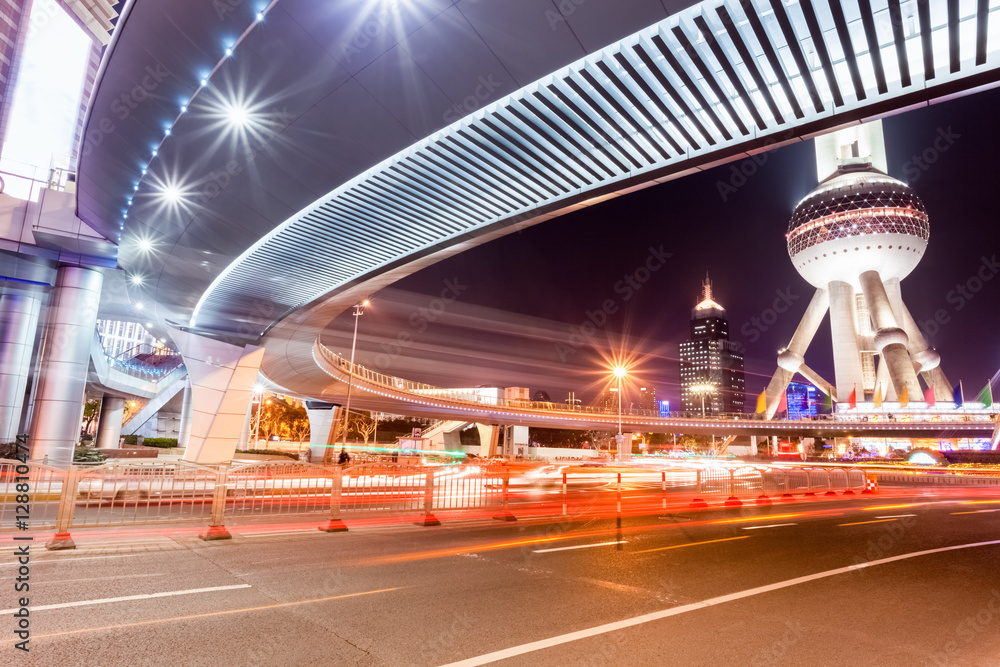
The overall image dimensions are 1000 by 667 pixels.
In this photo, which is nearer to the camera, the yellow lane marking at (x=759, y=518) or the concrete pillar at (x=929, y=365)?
the yellow lane marking at (x=759, y=518)

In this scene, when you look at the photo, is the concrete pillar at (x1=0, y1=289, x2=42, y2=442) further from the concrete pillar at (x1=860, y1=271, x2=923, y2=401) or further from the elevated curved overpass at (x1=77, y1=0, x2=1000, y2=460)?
the concrete pillar at (x1=860, y1=271, x2=923, y2=401)

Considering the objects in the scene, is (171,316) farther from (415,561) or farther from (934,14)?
(934,14)

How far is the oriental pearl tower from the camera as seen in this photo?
305 ft

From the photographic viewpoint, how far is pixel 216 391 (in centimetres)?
2334

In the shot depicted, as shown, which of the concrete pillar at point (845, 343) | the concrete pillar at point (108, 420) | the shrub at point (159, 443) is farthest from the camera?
the concrete pillar at point (845, 343)

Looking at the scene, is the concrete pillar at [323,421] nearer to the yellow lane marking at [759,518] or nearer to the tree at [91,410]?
the tree at [91,410]

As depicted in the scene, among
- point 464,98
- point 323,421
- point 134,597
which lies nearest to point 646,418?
point 323,421

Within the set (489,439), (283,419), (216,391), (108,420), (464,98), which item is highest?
(464,98)

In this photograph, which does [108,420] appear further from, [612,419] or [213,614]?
[612,419]

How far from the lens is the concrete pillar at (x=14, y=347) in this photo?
23156 mm

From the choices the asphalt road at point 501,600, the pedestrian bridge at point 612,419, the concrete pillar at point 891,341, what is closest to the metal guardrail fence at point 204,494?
the asphalt road at point 501,600

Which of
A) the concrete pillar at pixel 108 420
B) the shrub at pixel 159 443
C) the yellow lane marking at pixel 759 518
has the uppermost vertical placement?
the concrete pillar at pixel 108 420

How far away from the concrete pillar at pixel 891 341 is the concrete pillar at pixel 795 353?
11.0 metres

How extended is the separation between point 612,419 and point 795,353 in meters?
46.6
